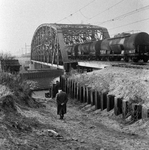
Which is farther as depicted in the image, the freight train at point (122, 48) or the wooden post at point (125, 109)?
the freight train at point (122, 48)

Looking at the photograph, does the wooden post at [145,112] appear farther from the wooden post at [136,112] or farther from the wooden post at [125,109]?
the wooden post at [125,109]

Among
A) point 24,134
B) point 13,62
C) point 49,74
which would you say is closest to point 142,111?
point 24,134

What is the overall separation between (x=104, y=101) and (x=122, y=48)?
14.9 metres

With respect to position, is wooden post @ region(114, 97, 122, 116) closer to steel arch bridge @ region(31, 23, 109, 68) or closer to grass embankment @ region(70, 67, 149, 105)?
grass embankment @ region(70, 67, 149, 105)

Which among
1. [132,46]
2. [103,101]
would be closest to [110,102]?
[103,101]

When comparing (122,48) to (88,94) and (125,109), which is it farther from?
(125,109)

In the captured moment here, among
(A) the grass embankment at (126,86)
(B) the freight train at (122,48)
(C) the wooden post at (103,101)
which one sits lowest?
(C) the wooden post at (103,101)

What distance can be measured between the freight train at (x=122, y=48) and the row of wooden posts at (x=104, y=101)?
860 centimetres

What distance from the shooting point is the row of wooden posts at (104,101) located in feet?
35.4

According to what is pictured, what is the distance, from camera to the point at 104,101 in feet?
48.2

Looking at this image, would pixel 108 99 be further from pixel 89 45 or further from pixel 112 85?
pixel 89 45

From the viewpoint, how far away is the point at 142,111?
10.5 metres

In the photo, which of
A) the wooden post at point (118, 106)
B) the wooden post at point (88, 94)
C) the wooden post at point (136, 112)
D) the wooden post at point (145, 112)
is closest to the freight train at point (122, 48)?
the wooden post at point (88, 94)

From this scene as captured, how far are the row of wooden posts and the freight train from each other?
8.60 meters
